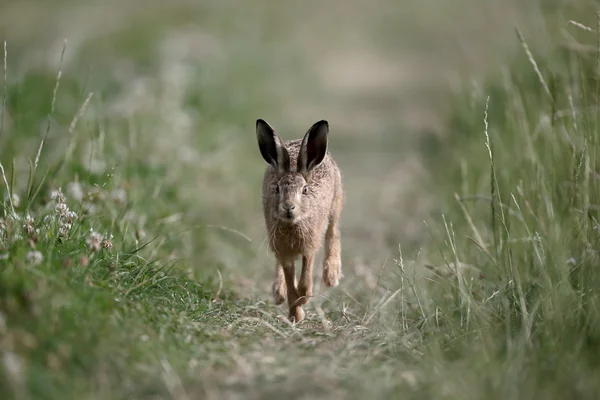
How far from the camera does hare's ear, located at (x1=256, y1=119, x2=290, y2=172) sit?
5285 millimetres

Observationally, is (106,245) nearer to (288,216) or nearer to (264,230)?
(288,216)

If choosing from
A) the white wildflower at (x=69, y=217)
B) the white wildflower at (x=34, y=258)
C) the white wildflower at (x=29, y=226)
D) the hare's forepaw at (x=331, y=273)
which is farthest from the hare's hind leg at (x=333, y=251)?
the white wildflower at (x=34, y=258)

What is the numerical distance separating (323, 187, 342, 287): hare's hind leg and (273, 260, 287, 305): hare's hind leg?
346mm

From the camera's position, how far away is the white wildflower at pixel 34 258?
13.3 feet

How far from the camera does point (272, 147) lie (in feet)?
17.7

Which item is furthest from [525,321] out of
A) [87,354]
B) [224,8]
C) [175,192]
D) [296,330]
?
[224,8]

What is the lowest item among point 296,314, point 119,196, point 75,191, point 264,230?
point 264,230

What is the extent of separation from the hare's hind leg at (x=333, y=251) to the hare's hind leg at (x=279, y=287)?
13.6 inches

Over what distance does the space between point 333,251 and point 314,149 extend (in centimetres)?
101

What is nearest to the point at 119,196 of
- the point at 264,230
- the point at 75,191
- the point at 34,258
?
the point at 75,191

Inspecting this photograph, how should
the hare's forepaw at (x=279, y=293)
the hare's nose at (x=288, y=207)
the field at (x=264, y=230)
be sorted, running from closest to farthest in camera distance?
1. the field at (x=264, y=230)
2. the hare's nose at (x=288, y=207)
3. the hare's forepaw at (x=279, y=293)

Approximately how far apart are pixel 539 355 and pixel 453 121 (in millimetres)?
5696

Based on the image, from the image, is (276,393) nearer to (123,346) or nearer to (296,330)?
(123,346)

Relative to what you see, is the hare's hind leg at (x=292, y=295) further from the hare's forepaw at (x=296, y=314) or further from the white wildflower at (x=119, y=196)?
the white wildflower at (x=119, y=196)
